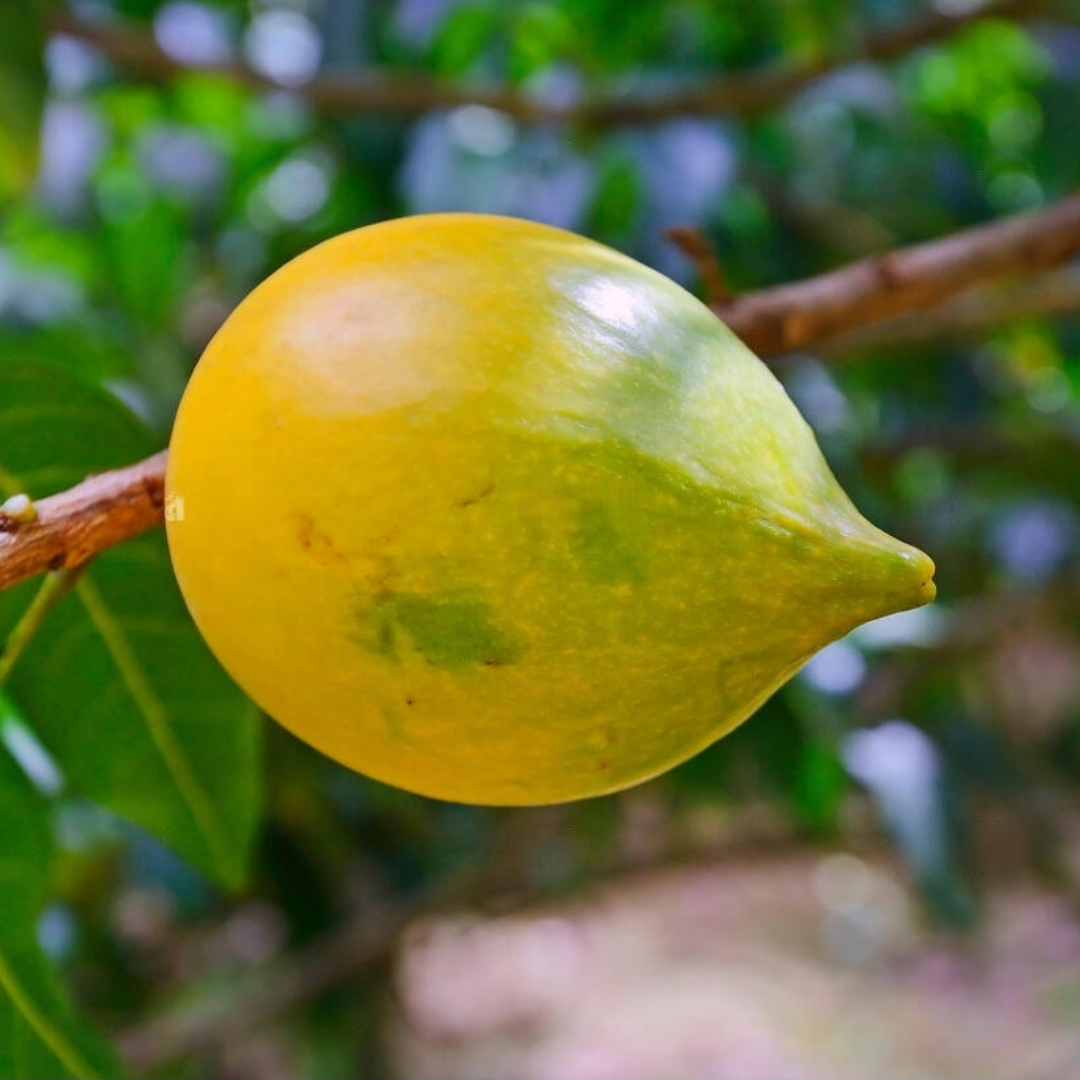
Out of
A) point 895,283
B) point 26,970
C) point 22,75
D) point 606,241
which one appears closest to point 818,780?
point 895,283

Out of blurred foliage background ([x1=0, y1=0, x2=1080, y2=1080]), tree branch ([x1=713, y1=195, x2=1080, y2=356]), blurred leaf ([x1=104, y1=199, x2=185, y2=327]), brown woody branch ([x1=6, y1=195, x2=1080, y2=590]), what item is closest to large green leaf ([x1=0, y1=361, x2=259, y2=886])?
blurred foliage background ([x1=0, y1=0, x2=1080, y2=1080])

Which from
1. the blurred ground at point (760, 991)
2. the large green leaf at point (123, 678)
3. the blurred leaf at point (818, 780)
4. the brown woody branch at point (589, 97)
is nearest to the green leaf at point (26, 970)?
the large green leaf at point (123, 678)

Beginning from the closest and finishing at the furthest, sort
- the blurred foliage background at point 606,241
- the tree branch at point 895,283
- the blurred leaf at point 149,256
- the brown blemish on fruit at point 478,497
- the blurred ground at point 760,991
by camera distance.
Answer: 1. the brown blemish on fruit at point 478,497
2. the tree branch at point 895,283
3. the blurred foliage background at point 606,241
4. the blurred leaf at point 149,256
5. the blurred ground at point 760,991

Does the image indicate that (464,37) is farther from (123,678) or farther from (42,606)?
(42,606)

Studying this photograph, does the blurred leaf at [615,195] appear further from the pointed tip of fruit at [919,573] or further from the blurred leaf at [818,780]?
the pointed tip of fruit at [919,573]

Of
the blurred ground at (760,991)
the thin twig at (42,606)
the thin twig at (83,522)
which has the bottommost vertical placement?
the blurred ground at (760,991)

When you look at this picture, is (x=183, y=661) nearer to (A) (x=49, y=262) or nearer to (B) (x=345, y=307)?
(B) (x=345, y=307)

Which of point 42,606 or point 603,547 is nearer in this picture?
point 603,547
